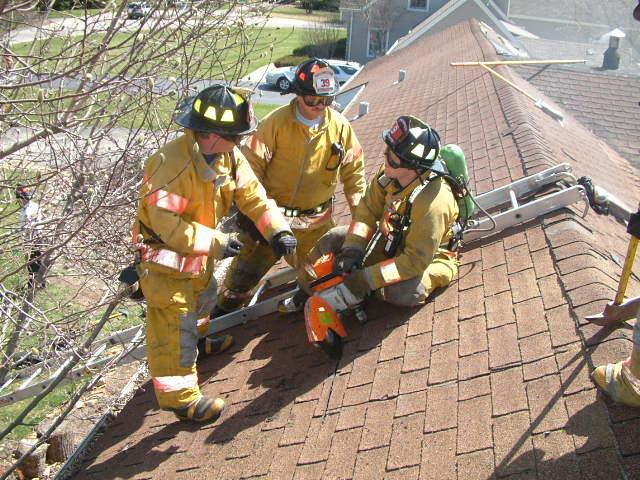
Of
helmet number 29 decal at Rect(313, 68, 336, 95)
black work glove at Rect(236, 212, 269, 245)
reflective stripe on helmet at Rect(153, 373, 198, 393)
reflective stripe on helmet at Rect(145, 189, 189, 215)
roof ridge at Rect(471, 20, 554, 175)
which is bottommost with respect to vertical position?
reflective stripe on helmet at Rect(153, 373, 198, 393)

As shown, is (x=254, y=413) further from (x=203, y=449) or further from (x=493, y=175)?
(x=493, y=175)

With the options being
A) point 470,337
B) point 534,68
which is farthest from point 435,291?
point 534,68

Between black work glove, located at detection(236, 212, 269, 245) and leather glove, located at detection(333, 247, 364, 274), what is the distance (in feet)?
2.62

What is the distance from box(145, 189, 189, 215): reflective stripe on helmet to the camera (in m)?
3.66

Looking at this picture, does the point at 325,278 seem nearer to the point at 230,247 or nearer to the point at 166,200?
the point at 230,247

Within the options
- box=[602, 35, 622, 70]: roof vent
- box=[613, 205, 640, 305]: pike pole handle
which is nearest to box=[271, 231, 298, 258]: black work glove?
box=[613, 205, 640, 305]: pike pole handle

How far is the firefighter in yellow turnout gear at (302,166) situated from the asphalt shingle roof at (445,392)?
491 millimetres

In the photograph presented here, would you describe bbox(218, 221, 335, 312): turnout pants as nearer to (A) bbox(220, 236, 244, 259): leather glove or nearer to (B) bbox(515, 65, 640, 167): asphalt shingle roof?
→ (A) bbox(220, 236, 244, 259): leather glove

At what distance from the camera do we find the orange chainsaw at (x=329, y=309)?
3736 mm

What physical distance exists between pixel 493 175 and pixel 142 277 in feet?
10.4

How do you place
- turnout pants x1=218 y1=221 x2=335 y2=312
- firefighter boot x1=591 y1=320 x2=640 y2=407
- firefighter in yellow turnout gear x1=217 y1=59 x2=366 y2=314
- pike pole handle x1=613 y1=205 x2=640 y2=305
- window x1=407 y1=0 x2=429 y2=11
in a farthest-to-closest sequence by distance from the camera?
window x1=407 y1=0 x2=429 y2=11 → turnout pants x1=218 y1=221 x2=335 y2=312 → firefighter in yellow turnout gear x1=217 y1=59 x2=366 y2=314 → pike pole handle x1=613 y1=205 x2=640 y2=305 → firefighter boot x1=591 y1=320 x2=640 y2=407

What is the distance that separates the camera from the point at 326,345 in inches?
148

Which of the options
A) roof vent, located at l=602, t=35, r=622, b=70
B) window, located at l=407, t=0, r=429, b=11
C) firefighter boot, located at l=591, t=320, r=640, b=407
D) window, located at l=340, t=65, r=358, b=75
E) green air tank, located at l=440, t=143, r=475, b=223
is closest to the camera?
firefighter boot, located at l=591, t=320, r=640, b=407

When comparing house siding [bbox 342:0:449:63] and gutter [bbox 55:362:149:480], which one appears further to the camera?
house siding [bbox 342:0:449:63]
